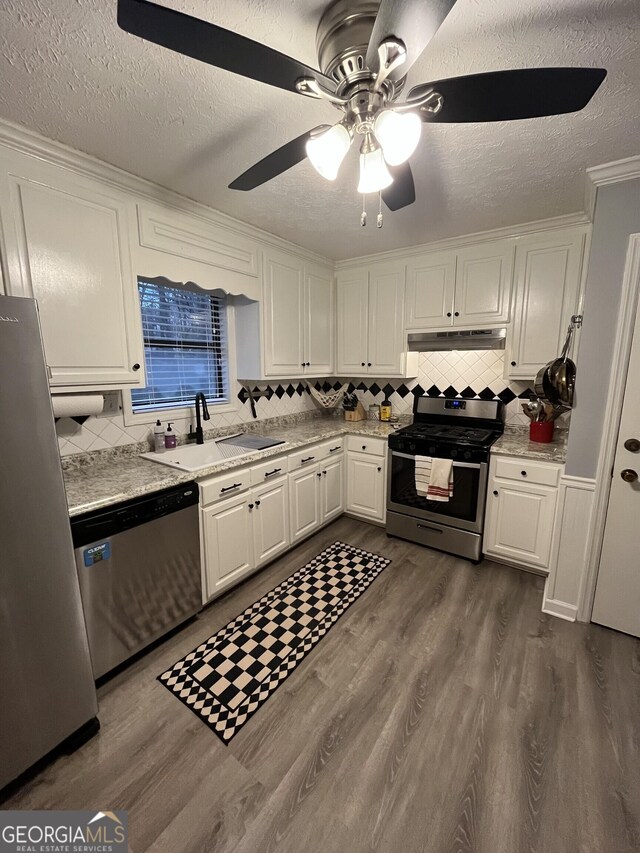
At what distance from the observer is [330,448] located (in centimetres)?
299

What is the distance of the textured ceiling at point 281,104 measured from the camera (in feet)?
3.21

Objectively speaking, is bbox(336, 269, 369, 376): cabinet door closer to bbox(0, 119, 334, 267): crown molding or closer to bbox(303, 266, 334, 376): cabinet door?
bbox(303, 266, 334, 376): cabinet door

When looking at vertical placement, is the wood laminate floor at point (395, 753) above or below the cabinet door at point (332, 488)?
below

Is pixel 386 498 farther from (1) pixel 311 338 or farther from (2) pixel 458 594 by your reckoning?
(1) pixel 311 338

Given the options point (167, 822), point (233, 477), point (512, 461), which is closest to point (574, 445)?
point (512, 461)

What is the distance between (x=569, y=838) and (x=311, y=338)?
3.08m

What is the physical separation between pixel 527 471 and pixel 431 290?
62.6 inches

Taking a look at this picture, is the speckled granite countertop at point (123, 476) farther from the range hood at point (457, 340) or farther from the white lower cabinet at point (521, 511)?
the white lower cabinet at point (521, 511)

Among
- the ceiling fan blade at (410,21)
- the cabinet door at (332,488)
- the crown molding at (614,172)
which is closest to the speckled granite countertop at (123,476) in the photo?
the cabinet door at (332,488)

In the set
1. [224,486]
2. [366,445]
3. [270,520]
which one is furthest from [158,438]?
[366,445]

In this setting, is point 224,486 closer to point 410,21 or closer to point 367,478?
point 367,478

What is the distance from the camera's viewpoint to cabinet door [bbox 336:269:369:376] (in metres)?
3.24

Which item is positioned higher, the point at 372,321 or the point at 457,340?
the point at 372,321

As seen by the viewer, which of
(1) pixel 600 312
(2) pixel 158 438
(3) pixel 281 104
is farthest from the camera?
(2) pixel 158 438
